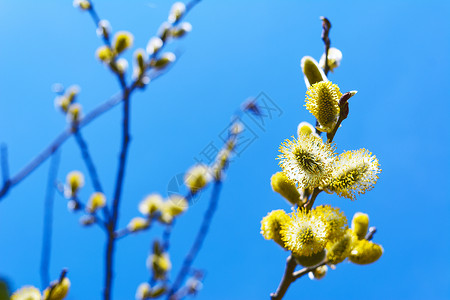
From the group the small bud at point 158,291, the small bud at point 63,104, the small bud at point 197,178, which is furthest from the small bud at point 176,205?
the small bud at point 63,104

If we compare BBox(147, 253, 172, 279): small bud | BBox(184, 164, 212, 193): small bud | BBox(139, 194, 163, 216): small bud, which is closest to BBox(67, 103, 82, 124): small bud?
BBox(139, 194, 163, 216): small bud

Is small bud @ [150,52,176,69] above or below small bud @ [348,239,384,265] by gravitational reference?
above

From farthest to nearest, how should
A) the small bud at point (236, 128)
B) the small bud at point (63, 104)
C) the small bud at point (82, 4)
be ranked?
the small bud at point (63, 104) → the small bud at point (82, 4) → the small bud at point (236, 128)

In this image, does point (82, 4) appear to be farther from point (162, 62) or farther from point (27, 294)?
point (27, 294)

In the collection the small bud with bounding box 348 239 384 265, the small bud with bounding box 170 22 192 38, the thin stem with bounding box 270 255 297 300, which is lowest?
the small bud with bounding box 348 239 384 265

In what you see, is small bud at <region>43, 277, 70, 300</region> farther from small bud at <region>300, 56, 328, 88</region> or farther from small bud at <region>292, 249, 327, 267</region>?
small bud at <region>300, 56, 328, 88</region>

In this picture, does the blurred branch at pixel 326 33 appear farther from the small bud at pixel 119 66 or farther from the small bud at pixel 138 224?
the small bud at pixel 138 224

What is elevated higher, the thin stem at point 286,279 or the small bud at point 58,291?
the small bud at point 58,291
